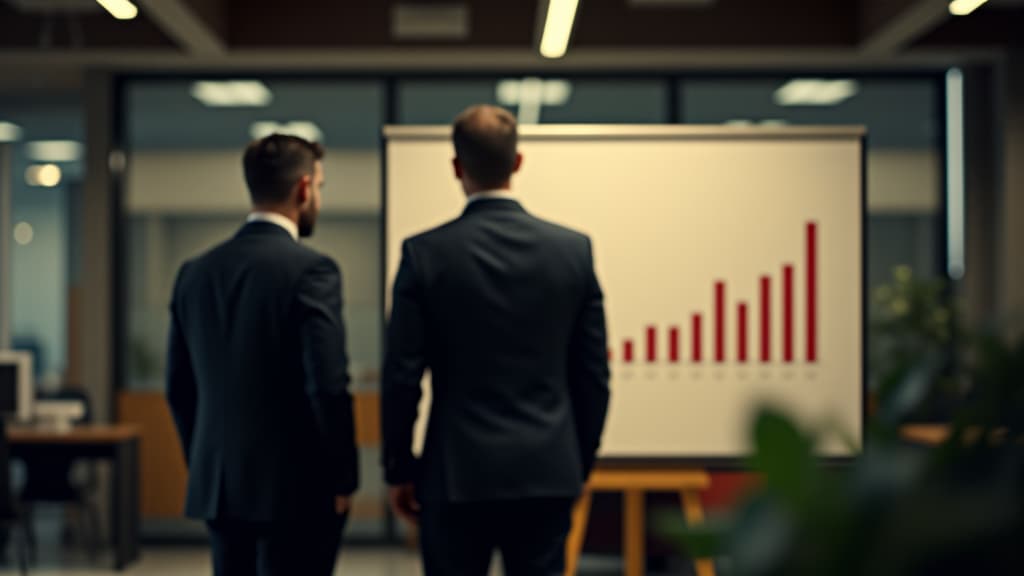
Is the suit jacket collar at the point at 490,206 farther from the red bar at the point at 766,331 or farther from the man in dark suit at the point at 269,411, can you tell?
the red bar at the point at 766,331

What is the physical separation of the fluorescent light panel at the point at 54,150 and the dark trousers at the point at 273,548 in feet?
25.9

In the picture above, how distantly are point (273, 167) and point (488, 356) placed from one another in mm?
670

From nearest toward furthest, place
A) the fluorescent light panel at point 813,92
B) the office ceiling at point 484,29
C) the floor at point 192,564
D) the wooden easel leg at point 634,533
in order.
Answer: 1. the wooden easel leg at point 634,533
2. the floor at point 192,564
3. the office ceiling at point 484,29
4. the fluorescent light panel at point 813,92

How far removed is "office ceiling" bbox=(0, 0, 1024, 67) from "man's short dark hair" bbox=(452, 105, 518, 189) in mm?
4078

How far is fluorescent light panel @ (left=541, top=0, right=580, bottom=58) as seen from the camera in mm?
4234

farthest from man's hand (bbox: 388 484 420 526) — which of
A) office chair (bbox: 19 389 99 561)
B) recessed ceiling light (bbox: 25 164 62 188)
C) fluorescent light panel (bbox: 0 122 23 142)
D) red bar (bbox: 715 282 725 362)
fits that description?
recessed ceiling light (bbox: 25 164 62 188)

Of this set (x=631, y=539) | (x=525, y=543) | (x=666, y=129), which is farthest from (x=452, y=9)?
(x=525, y=543)

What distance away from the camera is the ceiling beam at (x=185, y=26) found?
17.0 ft

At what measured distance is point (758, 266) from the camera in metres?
4.43

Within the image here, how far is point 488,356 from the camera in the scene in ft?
7.40

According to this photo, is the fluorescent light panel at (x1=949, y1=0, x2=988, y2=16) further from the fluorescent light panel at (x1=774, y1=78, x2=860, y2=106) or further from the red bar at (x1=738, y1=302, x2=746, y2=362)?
the fluorescent light panel at (x1=774, y1=78, x2=860, y2=106)

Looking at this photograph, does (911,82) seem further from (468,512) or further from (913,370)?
(913,370)

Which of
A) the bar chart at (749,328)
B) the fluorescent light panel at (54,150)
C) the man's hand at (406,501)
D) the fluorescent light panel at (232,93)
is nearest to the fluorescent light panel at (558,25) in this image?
the bar chart at (749,328)

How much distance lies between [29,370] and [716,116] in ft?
13.8
